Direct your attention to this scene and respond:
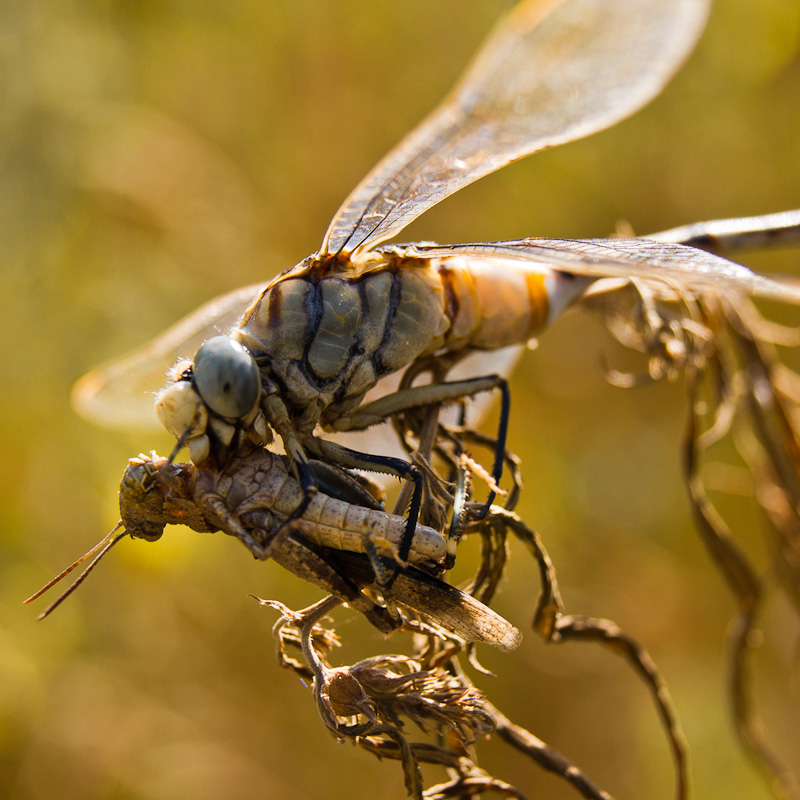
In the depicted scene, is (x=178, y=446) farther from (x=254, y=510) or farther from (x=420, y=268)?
(x=420, y=268)

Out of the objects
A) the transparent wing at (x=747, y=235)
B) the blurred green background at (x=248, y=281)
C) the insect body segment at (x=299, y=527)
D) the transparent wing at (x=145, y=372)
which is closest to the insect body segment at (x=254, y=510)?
the insect body segment at (x=299, y=527)

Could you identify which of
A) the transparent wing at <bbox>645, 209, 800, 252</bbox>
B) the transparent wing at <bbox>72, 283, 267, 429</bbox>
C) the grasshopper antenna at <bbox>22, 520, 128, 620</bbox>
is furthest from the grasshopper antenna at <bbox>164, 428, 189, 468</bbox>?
the transparent wing at <bbox>645, 209, 800, 252</bbox>

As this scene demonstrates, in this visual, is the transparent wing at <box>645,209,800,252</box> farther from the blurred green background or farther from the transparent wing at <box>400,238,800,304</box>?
the blurred green background

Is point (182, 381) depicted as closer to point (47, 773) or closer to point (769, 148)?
point (47, 773)

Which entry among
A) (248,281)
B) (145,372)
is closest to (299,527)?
(145,372)

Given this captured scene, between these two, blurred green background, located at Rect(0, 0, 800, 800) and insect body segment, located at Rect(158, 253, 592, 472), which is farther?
blurred green background, located at Rect(0, 0, 800, 800)

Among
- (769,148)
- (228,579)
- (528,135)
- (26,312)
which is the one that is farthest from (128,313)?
(769,148)

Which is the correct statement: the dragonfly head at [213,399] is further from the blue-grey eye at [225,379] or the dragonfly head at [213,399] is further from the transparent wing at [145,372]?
the transparent wing at [145,372]
